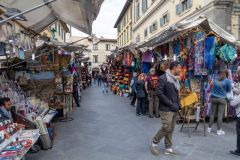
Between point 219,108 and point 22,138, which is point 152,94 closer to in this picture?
point 219,108

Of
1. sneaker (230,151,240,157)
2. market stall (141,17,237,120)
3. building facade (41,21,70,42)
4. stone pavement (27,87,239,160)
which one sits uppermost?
building facade (41,21,70,42)

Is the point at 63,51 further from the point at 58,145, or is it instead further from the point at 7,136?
the point at 7,136

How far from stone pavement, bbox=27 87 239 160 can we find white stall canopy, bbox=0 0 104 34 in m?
2.67

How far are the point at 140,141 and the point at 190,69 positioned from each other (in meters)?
2.77

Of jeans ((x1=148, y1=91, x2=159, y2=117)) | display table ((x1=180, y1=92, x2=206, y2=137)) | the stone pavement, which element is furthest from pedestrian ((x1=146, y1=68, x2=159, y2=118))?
display table ((x1=180, y1=92, x2=206, y2=137))

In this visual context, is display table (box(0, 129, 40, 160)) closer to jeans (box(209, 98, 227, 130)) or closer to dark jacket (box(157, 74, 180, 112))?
dark jacket (box(157, 74, 180, 112))

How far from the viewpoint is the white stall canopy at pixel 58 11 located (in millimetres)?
4001

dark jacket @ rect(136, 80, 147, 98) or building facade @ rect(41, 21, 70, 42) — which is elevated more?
building facade @ rect(41, 21, 70, 42)

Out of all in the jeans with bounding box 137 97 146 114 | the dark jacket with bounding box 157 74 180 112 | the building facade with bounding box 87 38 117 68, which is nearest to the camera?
the dark jacket with bounding box 157 74 180 112

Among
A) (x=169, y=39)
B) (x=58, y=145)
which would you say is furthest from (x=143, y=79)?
(x=58, y=145)

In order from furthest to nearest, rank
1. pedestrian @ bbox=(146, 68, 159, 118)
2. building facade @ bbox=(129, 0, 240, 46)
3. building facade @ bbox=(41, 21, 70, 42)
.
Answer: building facade @ bbox=(41, 21, 70, 42)
building facade @ bbox=(129, 0, 240, 46)
pedestrian @ bbox=(146, 68, 159, 118)

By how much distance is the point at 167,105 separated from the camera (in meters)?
4.62

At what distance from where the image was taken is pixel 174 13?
15.3 metres

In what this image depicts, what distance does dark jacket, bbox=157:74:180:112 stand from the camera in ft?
15.1
